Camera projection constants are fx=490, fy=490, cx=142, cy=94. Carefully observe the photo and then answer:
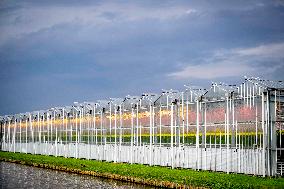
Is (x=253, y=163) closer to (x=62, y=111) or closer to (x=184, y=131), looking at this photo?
(x=184, y=131)

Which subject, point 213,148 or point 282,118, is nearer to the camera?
point 282,118

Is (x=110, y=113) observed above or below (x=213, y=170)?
above

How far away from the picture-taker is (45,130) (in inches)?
2295

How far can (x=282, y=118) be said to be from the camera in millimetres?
26750

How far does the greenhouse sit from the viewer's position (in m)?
26.6

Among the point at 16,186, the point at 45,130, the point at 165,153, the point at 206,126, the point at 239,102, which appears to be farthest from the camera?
the point at 45,130

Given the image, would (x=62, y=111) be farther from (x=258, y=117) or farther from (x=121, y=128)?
(x=258, y=117)

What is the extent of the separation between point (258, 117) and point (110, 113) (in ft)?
59.2

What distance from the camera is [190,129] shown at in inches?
1286

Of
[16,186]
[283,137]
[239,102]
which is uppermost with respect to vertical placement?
[239,102]

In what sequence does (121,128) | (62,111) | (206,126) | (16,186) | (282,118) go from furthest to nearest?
(62,111) → (121,128) → (206,126) → (282,118) → (16,186)

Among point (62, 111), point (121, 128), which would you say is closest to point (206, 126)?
point (121, 128)

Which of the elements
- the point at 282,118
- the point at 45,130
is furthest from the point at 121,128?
the point at 45,130

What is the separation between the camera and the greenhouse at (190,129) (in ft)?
87.2
